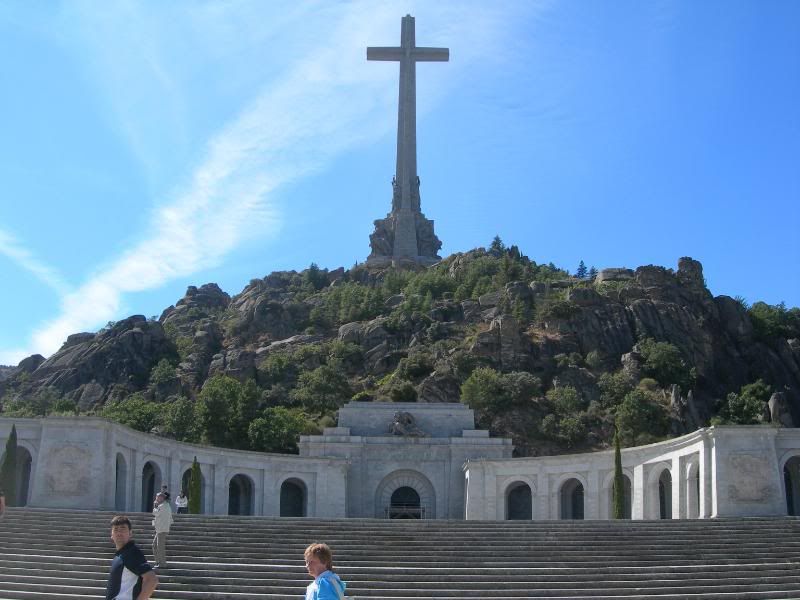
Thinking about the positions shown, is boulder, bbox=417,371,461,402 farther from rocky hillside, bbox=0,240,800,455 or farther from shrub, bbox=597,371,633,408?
shrub, bbox=597,371,633,408

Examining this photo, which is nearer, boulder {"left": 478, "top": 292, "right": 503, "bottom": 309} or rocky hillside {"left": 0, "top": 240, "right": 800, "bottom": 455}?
rocky hillside {"left": 0, "top": 240, "right": 800, "bottom": 455}

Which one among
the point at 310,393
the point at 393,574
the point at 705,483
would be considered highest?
the point at 310,393

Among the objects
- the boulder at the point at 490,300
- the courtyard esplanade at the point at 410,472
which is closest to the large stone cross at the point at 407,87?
the boulder at the point at 490,300

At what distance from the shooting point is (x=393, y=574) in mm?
24797

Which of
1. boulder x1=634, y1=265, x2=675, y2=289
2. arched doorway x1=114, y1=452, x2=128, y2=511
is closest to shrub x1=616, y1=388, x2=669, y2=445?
boulder x1=634, y1=265, x2=675, y2=289

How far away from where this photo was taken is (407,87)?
97688mm

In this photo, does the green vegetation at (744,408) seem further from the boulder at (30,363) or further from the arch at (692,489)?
the boulder at (30,363)

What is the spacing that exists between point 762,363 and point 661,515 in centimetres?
4301

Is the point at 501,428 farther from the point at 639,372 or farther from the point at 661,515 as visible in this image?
the point at 661,515

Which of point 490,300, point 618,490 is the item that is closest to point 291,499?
point 618,490

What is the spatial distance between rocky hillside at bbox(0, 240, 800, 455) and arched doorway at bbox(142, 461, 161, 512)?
51.4 feet

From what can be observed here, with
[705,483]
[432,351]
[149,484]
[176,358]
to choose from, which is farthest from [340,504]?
[176,358]

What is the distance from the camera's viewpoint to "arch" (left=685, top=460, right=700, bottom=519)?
39.6 metres

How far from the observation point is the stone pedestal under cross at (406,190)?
97.9 m
